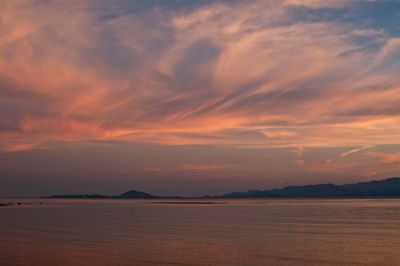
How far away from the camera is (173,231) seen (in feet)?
129

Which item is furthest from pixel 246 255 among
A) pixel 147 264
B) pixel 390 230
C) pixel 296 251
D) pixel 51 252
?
pixel 390 230

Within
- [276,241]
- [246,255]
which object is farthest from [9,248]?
[276,241]

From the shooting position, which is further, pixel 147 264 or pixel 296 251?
pixel 296 251

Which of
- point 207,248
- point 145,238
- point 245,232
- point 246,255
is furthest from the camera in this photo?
point 245,232

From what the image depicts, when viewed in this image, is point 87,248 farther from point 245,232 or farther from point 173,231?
point 245,232

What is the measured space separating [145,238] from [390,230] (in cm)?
2218

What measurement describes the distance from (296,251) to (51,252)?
1556 cm

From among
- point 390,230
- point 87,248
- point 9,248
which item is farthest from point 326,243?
point 9,248

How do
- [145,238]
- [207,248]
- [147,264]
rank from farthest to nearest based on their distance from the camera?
1. [145,238]
2. [207,248]
3. [147,264]

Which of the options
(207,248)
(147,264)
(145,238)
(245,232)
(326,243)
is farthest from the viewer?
(245,232)

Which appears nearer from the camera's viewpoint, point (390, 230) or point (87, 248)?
point (87, 248)

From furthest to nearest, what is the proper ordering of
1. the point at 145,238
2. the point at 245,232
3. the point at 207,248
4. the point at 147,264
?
the point at 245,232 → the point at 145,238 → the point at 207,248 → the point at 147,264

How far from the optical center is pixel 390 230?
38.3 metres

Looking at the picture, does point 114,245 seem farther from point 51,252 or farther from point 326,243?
point 326,243
